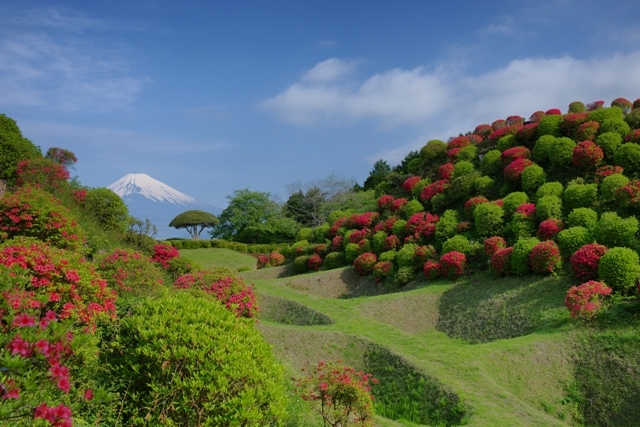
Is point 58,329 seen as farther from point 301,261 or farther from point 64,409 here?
point 301,261

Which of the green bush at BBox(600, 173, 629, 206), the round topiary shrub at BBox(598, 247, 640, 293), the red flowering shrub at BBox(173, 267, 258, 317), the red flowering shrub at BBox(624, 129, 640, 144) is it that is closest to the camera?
the round topiary shrub at BBox(598, 247, 640, 293)

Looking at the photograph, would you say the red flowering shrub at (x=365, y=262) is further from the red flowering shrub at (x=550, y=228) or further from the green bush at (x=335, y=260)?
the red flowering shrub at (x=550, y=228)

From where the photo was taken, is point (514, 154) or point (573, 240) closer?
point (573, 240)

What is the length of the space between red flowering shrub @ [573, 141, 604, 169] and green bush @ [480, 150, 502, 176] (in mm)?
2789

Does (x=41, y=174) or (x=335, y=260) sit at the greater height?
(x=41, y=174)

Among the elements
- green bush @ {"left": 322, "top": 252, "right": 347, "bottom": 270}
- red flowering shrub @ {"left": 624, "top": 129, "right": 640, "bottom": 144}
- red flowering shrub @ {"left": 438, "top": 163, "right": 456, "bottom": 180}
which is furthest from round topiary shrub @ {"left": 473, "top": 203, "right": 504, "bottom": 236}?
green bush @ {"left": 322, "top": 252, "right": 347, "bottom": 270}

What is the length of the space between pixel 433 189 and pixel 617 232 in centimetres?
801

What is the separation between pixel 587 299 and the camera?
932 centimetres

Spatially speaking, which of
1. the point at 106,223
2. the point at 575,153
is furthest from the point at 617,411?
the point at 106,223

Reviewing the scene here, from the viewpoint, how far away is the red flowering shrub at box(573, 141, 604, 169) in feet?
49.6

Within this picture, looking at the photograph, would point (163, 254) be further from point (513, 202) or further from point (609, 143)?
point (609, 143)

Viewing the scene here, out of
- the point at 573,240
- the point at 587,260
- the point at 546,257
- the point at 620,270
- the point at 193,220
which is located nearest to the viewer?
the point at 620,270

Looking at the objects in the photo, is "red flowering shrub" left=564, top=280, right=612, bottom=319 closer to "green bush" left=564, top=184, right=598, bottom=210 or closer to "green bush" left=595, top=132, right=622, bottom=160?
"green bush" left=564, top=184, right=598, bottom=210

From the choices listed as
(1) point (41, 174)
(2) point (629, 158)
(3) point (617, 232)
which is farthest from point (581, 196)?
(1) point (41, 174)
